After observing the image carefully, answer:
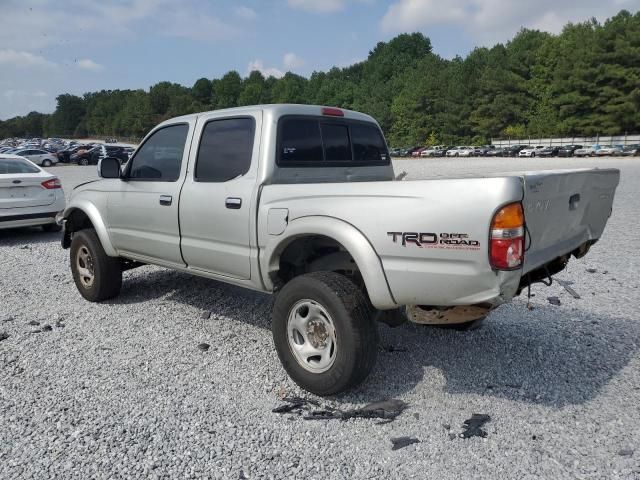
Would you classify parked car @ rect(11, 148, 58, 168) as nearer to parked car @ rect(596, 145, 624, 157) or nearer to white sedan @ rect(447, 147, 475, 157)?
white sedan @ rect(447, 147, 475, 157)

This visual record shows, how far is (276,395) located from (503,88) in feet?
263

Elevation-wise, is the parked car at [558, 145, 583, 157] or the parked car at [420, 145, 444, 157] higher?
the parked car at [558, 145, 583, 157]

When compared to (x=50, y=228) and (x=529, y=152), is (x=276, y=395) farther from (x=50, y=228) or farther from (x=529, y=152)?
(x=529, y=152)

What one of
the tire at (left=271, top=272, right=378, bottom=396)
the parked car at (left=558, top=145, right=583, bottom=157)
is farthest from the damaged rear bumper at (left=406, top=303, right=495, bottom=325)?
the parked car at (left=558, top=145, right=583, bottom=157)

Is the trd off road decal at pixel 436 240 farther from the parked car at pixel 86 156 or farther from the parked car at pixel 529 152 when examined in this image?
A: the parked car at pixel 529 152

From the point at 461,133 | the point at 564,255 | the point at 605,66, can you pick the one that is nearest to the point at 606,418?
the point at 564,255

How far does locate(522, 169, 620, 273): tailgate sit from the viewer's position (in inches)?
120

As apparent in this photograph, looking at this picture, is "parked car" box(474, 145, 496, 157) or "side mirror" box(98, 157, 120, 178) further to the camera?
"parked car" box(474, 145, 496, 157)

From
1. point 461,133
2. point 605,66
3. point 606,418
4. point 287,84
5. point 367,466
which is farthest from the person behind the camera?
point 287,84

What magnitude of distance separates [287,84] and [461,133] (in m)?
63.8

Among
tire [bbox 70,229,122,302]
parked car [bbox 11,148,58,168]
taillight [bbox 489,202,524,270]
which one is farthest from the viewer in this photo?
parked car [bbox 11,148,58,168]

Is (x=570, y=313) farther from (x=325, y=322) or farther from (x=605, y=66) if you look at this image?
(x=605, y=66)

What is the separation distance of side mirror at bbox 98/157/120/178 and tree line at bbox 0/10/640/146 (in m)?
68.5

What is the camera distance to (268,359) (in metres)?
4.35
